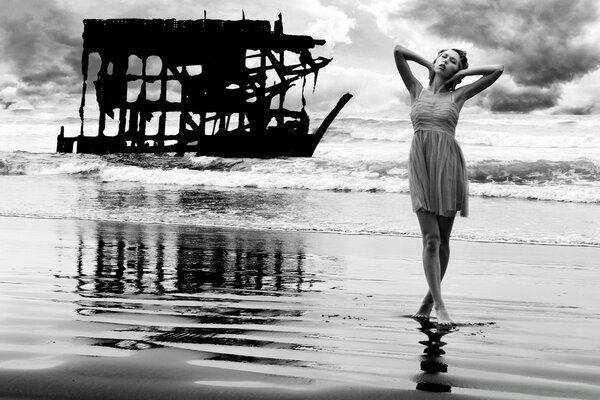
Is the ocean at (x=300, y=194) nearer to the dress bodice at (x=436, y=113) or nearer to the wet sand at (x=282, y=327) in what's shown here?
the wet sand at (x=282, y=327)

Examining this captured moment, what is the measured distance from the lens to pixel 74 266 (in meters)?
4.83

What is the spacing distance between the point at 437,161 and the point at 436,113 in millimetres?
212

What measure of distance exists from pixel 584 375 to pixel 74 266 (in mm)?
3474

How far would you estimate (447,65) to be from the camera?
3.31m

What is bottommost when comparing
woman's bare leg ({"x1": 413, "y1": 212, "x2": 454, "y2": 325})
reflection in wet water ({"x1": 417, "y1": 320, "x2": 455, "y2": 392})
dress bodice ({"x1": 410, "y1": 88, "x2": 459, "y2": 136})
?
reflection in wet water ({"x1": 417, "y1": 320, "x2": 455, "y2": 392})

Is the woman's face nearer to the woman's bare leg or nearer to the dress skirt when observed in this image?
the dress skirt

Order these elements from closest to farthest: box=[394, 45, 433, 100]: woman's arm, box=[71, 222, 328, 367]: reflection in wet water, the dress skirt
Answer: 1. box=[71, 222, 328, 367]: reflection in wet water
2. the dress skirt
3. box=[394, 45, 433, 100]: woman's arm

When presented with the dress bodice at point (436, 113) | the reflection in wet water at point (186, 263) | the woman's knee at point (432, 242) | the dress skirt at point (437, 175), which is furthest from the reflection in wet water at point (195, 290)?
the dress bodice at point (436, 113)

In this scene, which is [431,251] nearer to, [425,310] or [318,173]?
[425,310]

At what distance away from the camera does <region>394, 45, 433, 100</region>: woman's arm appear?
348 centimetres

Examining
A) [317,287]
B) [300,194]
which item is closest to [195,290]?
[317,287]

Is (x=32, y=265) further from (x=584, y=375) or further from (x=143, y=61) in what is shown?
(x=143, y=61)

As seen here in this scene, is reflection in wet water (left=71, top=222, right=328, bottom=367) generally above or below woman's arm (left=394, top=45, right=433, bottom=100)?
below

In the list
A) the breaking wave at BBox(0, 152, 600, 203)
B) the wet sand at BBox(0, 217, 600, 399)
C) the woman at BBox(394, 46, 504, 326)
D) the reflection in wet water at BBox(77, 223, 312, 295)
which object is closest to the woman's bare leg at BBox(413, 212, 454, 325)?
the woman at BBox(394, 46, 504, 326)
